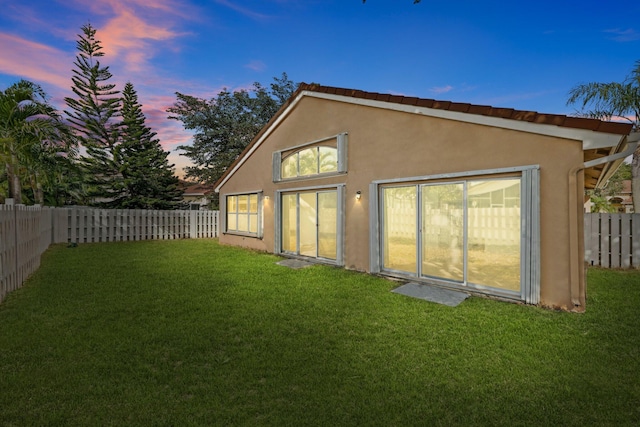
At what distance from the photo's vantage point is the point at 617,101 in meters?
10.6

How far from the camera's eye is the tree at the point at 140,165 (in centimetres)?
1956

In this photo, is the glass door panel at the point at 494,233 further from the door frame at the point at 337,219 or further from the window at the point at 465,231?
the door frame at the point at 337,219

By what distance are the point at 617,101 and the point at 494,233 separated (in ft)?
34.0

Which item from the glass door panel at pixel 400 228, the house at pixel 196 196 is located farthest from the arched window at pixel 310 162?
the house at pixel 196 196

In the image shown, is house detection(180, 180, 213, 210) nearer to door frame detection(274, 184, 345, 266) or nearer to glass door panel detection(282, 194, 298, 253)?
door frame detection(274, 184, 345, 266)

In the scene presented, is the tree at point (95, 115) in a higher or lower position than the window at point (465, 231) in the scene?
higher

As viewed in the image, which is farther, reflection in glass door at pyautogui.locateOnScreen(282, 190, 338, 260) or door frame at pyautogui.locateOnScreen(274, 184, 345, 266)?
reflection in glass door at pyautogui.locateOnScreen(282, 190, 338, 260)

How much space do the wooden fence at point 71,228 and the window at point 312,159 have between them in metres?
6.51

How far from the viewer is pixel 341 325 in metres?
4.03

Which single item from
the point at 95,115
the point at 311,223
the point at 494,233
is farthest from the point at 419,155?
the point at 95,115

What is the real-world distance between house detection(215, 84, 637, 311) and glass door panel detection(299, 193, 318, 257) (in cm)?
4

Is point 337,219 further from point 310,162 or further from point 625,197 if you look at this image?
point 625,197

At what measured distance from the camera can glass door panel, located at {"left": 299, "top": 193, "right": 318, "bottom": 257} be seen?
8.98 m

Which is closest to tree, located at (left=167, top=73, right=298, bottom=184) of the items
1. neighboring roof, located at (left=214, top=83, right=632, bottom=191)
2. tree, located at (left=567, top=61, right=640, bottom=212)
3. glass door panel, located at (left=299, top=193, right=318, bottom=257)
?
glass door panel, located at (left=299, top=193, right=318, bottom=257)
